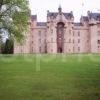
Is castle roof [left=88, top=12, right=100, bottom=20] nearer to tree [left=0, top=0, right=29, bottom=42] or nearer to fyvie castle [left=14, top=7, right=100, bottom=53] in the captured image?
fyvie castle [left=14, top=7, right=100, bottom=53]

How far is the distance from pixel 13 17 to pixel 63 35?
56.0m

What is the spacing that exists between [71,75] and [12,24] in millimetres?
19860

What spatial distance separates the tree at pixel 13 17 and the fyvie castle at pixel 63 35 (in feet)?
173

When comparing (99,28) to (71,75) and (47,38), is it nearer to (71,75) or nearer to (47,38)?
(47,38)

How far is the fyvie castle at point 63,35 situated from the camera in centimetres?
9712

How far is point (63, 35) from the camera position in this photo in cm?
9756

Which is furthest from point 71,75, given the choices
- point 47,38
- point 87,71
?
point 47,38

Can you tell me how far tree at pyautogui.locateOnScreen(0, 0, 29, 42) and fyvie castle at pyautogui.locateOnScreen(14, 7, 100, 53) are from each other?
52679 millimetres

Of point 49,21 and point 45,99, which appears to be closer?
point 45,99

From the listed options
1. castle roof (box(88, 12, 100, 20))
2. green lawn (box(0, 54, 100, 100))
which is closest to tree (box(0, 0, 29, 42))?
green lawn (box(0, 54, 100, 100))

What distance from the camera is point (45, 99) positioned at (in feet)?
56.3

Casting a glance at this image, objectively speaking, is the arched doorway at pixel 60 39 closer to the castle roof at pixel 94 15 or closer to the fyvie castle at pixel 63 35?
the fyvie castle at pixel 63 35

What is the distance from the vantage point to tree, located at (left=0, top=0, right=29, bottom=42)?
4194 cm

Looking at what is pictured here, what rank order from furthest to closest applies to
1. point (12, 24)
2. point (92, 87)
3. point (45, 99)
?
point (12, 24)
point (92, 87)
point (45, 99)
